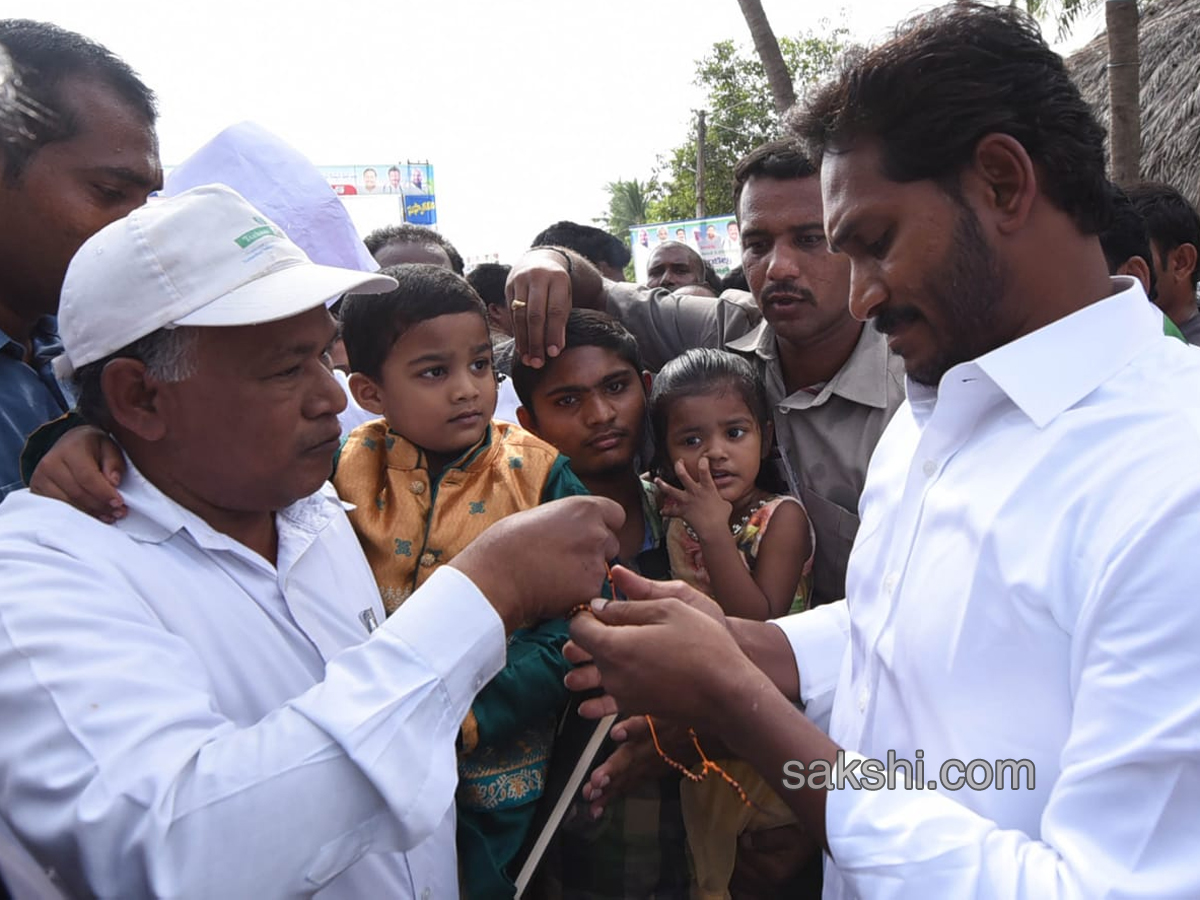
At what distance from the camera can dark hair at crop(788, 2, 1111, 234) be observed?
57.5 inches

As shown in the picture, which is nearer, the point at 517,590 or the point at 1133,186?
the point at 517,590

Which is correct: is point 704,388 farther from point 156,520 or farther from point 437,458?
point 156,520

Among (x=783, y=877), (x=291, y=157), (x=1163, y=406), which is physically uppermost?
(x=291, y=157)

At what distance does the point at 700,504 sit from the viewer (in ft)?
8.34

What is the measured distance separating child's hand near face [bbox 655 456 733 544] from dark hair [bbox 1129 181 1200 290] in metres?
3.48

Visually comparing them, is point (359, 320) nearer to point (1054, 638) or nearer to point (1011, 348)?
point (1011, 348)

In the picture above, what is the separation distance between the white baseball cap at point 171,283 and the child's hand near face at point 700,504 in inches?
52.2

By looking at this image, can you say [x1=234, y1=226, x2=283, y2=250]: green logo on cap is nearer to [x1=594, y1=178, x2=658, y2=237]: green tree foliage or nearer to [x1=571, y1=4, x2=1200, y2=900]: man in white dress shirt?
[x1=571, y1=4, x2=1200, y2=900]: man in white dress shirt

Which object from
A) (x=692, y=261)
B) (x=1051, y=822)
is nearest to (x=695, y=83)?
(x=692, y=261)

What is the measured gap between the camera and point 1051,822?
45.7 inches

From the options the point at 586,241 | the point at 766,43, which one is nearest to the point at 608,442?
the point at 586,241

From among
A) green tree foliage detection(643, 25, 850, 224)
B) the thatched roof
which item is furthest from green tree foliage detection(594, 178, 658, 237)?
the thatched roof

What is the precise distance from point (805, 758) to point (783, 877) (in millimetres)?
1175

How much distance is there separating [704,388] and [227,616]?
1707 mm
